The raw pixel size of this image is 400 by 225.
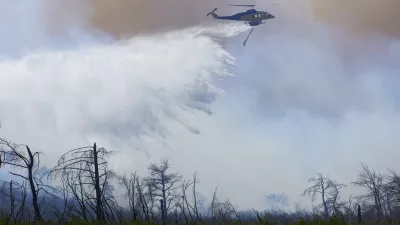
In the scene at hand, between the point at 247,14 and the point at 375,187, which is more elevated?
the point at 247,14

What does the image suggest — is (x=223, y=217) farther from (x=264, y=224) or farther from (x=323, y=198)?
(x=323, y=198)

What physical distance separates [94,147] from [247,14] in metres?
37.6

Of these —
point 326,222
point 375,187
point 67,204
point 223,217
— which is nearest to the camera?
point 326,222

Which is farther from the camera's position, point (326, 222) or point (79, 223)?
point (79, 223)

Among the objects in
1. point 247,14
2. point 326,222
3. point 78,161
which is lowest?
point 326,222

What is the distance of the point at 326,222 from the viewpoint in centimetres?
872

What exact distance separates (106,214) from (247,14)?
5166cm

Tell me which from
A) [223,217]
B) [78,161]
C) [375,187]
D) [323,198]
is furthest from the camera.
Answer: [323,198]

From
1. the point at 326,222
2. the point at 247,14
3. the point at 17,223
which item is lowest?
the point at 326,222

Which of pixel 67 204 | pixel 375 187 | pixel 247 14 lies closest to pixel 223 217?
pixel 67 204

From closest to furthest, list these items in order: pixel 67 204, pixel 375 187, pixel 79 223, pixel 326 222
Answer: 1. pixel 326 222
2. pixel 79 223
3. pixel 67 204
4. pixel 375 187

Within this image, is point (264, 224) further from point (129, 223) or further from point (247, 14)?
point (247, 14)

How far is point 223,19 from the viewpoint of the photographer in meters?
63.4

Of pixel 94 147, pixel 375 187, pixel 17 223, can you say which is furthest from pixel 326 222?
pixel 375 187
